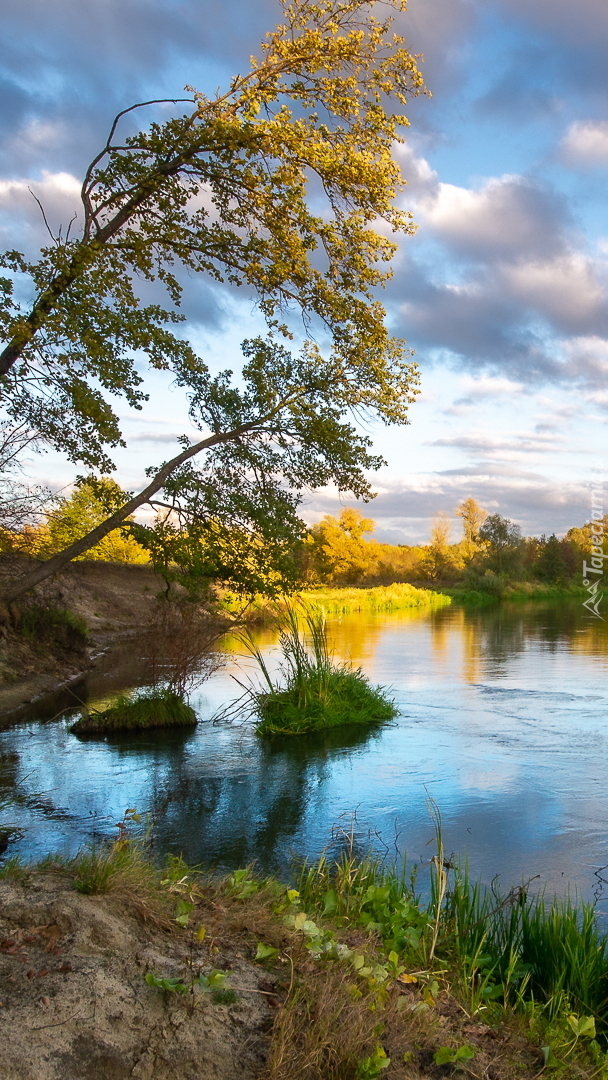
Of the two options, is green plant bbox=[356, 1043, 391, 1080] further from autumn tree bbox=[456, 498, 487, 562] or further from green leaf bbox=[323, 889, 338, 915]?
autumn tree bbox=[456, 498, 487, 562]

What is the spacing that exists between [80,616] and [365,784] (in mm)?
17268

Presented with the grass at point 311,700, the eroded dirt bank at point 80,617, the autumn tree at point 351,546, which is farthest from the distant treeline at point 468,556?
the grass at point 311,700

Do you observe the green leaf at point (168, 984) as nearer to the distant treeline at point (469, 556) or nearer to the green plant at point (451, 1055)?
the green plant at point (451, 1055)

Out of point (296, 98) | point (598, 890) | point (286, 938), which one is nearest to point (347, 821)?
point (598, 890)

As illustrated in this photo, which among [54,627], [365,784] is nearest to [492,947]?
[365,784]

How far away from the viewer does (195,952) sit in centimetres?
413

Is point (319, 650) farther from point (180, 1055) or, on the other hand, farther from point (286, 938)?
point (180, 1055)

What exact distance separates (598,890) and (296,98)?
8755mm

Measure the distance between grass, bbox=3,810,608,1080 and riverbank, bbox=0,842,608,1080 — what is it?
0.04 ft

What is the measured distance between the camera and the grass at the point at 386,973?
363 cm

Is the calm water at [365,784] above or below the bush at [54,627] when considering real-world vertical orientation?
below

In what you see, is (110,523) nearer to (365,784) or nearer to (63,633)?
(365,784)

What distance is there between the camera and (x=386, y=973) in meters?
4.20

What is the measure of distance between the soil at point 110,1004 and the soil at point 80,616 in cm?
913
